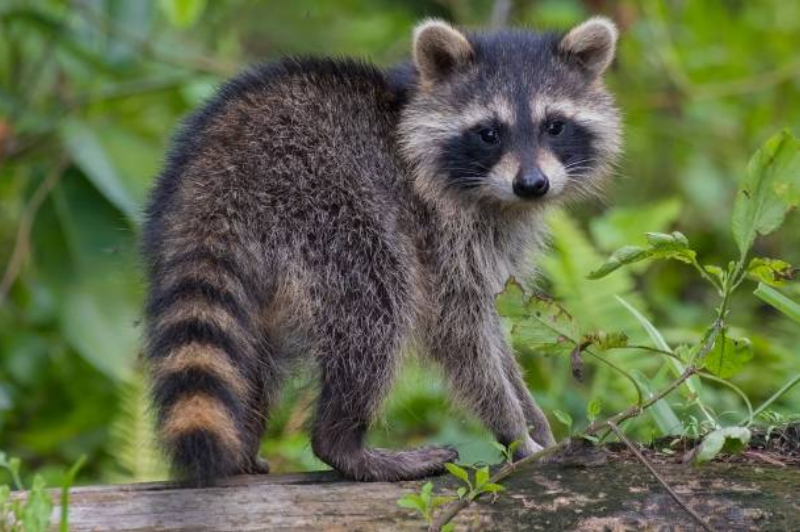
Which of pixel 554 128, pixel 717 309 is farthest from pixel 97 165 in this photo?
pixel 717 309

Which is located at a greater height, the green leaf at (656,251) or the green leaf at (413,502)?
the green leaf at (656,251)

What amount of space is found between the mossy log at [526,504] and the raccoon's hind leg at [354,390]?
13.6 inches

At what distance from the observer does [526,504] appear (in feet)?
14.0

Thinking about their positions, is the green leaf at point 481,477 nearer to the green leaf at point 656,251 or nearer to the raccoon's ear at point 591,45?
the green leaf at point 656,251

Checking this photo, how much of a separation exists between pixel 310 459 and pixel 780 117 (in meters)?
5.59

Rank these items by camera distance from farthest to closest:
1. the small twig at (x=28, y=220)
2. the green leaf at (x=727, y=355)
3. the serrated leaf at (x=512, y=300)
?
the small twig at (x=28, y=220) < the serrated leaf at (x=512, y=300) < the green leaf at (x=727, y=355)

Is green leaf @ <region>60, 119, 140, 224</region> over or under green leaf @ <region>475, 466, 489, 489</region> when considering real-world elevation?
over

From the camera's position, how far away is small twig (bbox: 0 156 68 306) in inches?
299

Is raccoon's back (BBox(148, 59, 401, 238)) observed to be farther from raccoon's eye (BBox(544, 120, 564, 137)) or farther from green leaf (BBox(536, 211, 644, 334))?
green leaf (BBox(536, 211, 644, 334))

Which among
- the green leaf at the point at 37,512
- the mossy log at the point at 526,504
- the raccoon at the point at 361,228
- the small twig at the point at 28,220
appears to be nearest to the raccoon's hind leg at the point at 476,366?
the raccoon at the point at 361,228

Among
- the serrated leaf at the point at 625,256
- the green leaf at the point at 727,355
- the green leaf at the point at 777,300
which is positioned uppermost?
the serrated leaf at the point at 625,256

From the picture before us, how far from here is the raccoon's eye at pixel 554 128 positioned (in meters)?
5.57

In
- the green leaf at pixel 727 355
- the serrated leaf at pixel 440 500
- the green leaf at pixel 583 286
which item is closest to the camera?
the serrated leaf at pixel 440 500

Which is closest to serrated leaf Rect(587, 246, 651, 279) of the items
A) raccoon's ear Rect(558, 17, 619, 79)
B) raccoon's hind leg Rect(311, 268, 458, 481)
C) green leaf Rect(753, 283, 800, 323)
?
green leaf Rect(753, 283, 800, 323)
